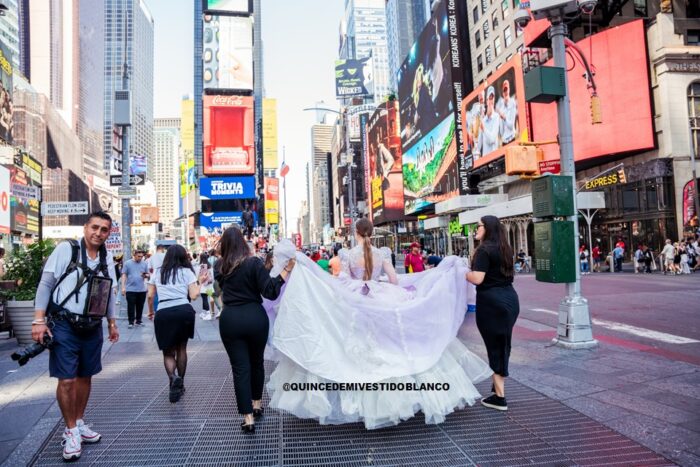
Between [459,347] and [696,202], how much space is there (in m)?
27.5

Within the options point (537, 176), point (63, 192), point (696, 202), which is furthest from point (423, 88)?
point (63, 192)

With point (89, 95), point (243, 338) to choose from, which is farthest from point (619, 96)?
point (89, 95)

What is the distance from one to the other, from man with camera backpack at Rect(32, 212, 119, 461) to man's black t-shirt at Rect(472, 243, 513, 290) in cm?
345

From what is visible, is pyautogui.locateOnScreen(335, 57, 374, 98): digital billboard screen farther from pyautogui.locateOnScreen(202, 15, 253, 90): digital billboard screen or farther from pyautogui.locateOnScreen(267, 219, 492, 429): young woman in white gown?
pyautogui.locateOnScreen(267, 219, 492, 429): young woman in white gown

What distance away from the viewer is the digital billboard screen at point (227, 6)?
38.9 meters

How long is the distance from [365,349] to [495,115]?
38.5 meters

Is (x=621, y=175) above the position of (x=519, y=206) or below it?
above

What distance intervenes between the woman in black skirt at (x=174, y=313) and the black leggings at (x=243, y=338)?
4.43 ft

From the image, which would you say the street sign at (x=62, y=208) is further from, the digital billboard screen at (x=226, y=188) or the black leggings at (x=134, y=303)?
the digital billboard screen at (x=226, y=188)

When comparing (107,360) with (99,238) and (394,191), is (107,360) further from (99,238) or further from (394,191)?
(394,191)

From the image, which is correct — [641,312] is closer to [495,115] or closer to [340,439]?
[340,439]

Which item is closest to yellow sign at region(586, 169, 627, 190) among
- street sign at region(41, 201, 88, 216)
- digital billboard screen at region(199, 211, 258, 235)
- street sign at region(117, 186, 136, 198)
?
digital billboard screen at region(199, 211, 258, 235)

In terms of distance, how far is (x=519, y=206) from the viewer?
3181cm

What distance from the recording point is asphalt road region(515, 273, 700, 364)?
25.6 ft
